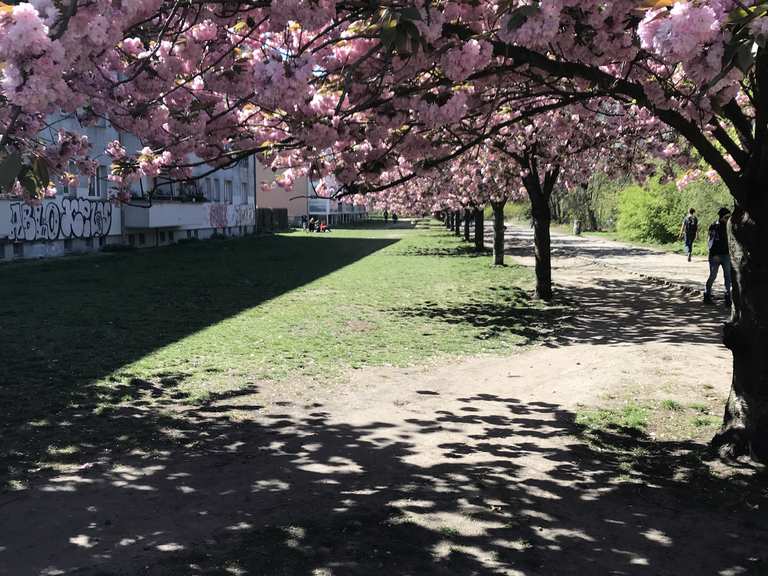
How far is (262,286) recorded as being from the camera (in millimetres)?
20219

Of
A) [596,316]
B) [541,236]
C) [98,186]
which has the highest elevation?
[98,186]

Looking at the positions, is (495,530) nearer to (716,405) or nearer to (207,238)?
(716,405)

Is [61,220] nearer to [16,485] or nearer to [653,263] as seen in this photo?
[653,263]

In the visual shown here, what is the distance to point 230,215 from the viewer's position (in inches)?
2105

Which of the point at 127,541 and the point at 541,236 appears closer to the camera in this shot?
the point at 127,541

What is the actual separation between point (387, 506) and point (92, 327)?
364 inches

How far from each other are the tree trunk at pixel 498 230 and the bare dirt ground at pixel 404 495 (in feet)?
54.9

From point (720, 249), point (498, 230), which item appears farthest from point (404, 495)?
point (498, 230)

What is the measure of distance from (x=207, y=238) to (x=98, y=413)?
42.7 m

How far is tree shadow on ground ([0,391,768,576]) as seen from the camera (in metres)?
4.17

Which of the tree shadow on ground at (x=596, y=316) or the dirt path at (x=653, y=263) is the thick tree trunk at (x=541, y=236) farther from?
the dirt path at (x=653, y=263)

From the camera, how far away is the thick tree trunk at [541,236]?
16.0 metres

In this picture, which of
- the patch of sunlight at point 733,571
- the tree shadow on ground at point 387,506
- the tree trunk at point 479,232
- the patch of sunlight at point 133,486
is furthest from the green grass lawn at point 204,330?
the tree trunk at point 479,232

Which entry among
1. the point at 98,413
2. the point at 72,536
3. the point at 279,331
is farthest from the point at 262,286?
the point at 72,536
